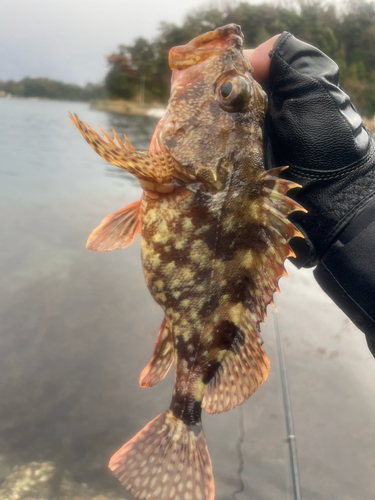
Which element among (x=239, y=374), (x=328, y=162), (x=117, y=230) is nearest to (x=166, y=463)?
(x=239, y=374)

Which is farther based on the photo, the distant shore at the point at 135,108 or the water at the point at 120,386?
the distant shore at the point at 135,108

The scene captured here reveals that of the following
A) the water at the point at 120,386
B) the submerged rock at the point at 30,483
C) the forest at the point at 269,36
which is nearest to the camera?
the submerged rock at the point at 30,483

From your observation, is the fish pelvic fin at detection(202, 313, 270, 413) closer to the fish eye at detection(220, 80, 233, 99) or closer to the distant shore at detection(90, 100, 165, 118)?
the fish eye at detection(220, 80, 233, 99)

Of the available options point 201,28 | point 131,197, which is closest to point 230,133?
point 131,197

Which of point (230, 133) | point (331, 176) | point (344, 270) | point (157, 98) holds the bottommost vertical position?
point (344, 270)

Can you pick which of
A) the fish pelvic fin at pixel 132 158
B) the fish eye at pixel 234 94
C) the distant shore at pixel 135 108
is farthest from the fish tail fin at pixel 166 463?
the distant shore at pixel 135 108

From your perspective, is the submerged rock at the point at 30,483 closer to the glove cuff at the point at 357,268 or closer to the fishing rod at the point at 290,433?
the fishing rod at the point at 290,433

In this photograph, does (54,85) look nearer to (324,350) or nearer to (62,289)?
(62,289)
